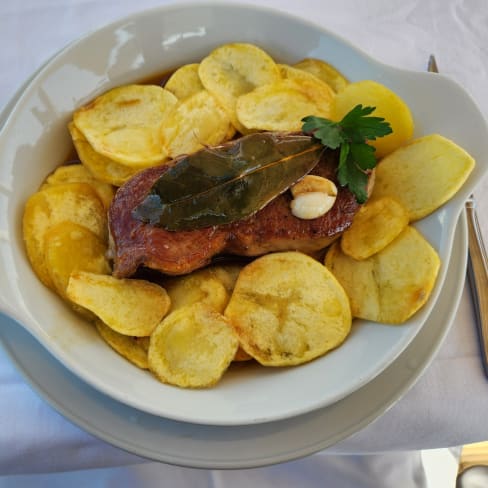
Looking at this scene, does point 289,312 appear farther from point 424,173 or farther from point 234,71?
point 234,71

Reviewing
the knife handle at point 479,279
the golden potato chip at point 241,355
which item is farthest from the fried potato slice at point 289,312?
the knife handle at point 479,279

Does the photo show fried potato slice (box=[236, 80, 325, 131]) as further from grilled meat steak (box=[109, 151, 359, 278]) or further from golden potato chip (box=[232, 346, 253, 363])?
golden potato chip (box=[232, 346, 253, 363])

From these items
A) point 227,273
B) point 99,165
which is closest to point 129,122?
point 99,165

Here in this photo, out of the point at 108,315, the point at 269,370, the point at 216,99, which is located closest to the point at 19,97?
the point at 216,99

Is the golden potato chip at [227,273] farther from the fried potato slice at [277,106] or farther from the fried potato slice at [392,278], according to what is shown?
the fried potato slice at [277,106]

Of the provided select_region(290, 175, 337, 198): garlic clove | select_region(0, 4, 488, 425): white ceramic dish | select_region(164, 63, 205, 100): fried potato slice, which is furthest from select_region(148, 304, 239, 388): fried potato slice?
select_region(164, 63, 205, 100): fried potato slice
